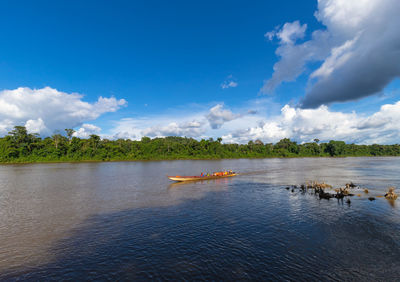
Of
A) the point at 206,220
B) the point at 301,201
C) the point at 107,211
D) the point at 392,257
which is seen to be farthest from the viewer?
the point at 301,201

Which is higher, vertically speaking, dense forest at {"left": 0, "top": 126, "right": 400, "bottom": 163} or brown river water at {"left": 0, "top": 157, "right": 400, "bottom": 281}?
dense forest at {"left": 0, "top": 126, "right": 400, "bottom": 163}

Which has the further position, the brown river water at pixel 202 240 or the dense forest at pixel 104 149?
the dense forest at pixel 104 149

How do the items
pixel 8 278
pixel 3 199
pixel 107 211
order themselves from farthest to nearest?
pixel 3 199
pixel 107 211
pixel 8 278

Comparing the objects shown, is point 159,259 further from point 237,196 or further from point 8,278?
point 237,196

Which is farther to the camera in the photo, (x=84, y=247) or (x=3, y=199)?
(x=3, y=199)

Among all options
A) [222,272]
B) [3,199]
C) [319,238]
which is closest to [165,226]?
[222,272]

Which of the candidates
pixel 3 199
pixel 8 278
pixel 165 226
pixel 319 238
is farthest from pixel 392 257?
pixel 3 199

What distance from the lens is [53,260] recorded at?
1302 centimetres

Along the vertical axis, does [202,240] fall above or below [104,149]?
below

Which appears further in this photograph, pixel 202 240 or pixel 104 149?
pixel 104 149

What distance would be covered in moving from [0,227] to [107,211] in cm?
883

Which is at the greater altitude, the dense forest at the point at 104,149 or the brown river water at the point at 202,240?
the dense forest at the point at 104,149

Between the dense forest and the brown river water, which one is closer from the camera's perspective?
the brown river water

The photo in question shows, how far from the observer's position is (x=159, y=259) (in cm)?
1302
